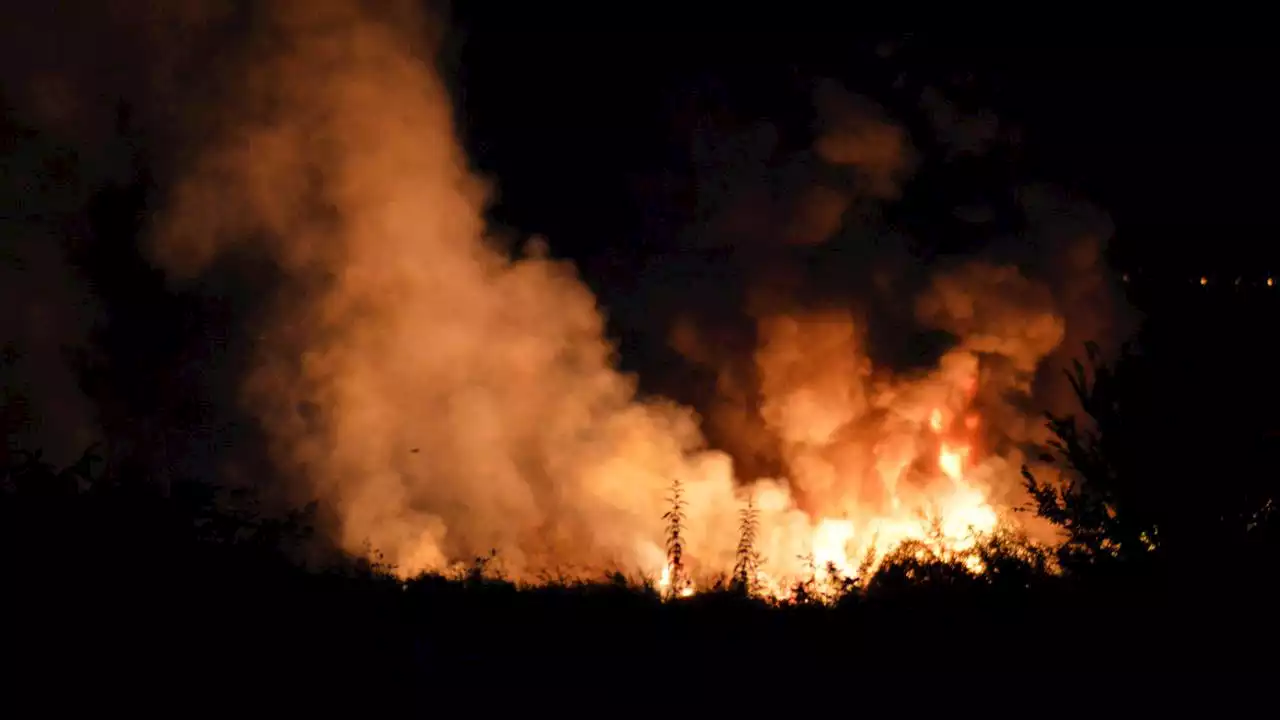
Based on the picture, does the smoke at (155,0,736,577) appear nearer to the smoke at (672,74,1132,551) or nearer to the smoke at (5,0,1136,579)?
the smoke at (5,0,1136,579)

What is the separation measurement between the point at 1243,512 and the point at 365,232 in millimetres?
8960

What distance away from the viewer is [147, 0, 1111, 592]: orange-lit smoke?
33.7 feet

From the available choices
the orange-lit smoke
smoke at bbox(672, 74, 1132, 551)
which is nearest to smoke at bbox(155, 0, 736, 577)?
the orange-lit smoke

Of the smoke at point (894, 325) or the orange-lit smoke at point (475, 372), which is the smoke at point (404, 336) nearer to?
the orange-lit smoke at point (475, 372)

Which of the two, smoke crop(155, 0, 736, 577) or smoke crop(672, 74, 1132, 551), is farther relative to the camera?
smoke crop(672, 74, 1132, 551)

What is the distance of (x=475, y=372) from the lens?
36.8 feet

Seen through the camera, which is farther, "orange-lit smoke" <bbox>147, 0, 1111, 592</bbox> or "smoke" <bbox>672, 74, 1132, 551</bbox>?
"smoke" <bbox>672, 74, 1132, 551</bbox>

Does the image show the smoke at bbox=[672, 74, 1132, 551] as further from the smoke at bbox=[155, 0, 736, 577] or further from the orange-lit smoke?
the smoke at bbox=[155, 0, 736, 577]

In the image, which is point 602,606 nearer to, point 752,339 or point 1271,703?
point 1271,703

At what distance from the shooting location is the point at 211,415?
1071 cm

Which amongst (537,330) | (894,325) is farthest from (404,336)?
(894,325)

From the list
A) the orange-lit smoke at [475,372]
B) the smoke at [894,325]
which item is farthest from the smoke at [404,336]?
the smoke at [894,325]

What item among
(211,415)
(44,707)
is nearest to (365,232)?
(211,415)

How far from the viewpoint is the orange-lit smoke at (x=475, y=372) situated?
10.3 meters
